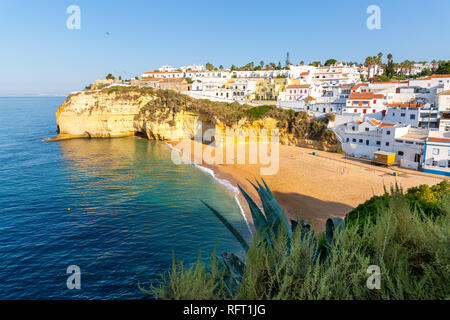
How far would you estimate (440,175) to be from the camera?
94.3ft

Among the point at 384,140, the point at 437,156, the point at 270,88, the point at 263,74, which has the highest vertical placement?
the point at 263,74

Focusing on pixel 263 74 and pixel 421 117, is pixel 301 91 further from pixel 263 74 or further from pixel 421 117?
pixel 421 117

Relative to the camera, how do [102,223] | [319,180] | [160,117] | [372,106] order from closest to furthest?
1. [102,223]
2. [319,180]
3. [372,106]
4. [160,117]

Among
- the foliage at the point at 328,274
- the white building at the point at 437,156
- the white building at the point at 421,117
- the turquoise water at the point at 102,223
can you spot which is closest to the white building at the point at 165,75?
the turquoise water at the point at 102,223

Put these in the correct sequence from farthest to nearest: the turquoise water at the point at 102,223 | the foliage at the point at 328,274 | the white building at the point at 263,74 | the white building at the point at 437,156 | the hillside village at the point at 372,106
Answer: the white building at the point at 263,74, the hillside village at the point at 372,106, the white building at the point at 437,156, the turquoise water at the point at 102,223, the foliage at the point at 328,274

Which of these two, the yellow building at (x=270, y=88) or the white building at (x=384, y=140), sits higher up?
the yellow building at (x=270, y=88)

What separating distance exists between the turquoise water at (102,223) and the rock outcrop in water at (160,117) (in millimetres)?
16327

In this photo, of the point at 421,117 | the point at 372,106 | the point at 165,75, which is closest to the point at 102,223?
the point at 421,117

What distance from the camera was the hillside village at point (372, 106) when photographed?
3188 cm

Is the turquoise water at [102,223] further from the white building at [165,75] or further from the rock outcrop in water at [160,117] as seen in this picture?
the white building at [165,75]

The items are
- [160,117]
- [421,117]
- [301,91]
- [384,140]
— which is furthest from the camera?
[301,91]

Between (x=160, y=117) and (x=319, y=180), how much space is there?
113 feet

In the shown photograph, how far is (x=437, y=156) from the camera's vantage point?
96.3ft

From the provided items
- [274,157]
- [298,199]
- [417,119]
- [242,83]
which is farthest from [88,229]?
[242,83]
